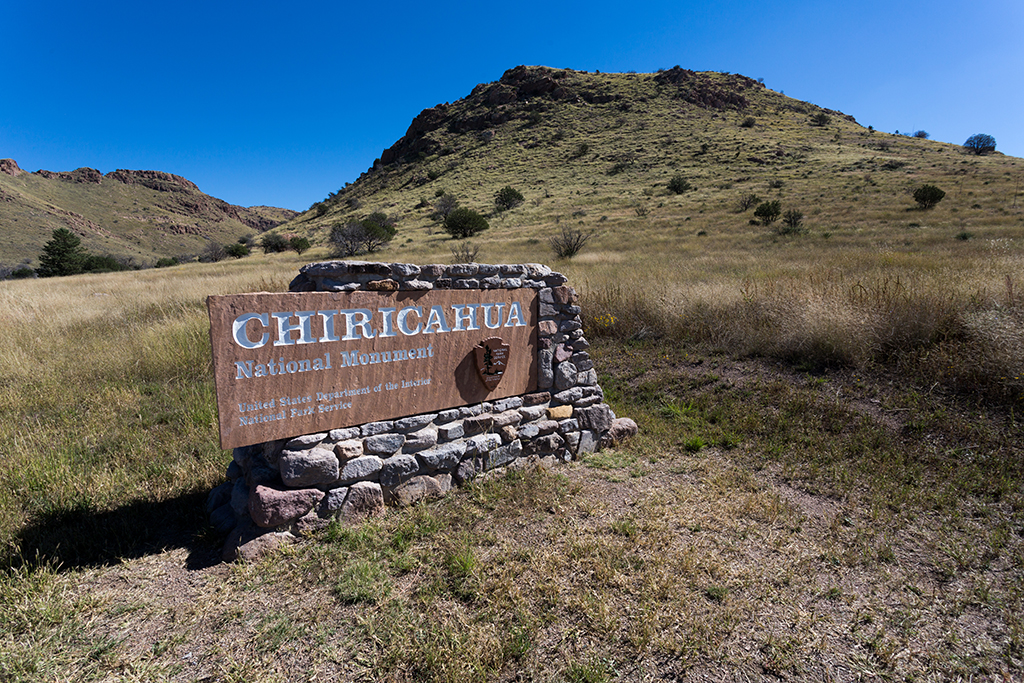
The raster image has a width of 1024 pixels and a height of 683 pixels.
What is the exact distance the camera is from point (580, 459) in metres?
4.82

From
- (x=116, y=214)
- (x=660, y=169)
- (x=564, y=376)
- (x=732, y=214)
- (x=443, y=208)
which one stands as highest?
(x=116, y=214)

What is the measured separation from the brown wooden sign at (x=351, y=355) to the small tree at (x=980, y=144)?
74598mm

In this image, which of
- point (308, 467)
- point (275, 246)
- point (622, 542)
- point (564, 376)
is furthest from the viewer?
point (275, 246)

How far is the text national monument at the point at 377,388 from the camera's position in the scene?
311 cm

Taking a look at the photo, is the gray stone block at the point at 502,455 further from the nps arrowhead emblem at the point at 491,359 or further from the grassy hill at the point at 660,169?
the grassy hill at the point at 660,169

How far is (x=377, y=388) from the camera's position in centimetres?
357

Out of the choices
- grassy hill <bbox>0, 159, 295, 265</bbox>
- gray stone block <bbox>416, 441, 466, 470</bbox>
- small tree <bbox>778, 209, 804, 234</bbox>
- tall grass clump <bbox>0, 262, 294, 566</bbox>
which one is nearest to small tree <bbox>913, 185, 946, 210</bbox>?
small tree <bbox>778, 209, 804, 234</bbox>

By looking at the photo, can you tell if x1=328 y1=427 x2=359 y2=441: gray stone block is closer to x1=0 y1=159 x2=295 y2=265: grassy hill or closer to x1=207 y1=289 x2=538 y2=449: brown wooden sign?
x1=207 y1=289 x2=538 y2=449: brown wooden sign

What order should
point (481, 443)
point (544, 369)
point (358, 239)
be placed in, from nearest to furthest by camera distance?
point (481, 443), point (544, 369), point (358, 239)

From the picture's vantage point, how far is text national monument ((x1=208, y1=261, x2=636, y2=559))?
3107mm

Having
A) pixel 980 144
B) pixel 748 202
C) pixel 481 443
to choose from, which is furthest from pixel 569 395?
pixel 980 144

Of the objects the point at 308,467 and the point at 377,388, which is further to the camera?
the point at 377,388

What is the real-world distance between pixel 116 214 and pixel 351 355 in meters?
117

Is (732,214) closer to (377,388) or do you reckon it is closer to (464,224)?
(464,224)
